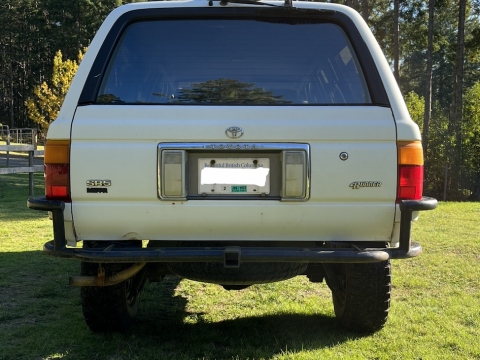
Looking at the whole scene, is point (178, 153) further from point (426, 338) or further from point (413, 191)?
point (426, 338)

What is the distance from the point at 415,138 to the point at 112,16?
6.37 ft

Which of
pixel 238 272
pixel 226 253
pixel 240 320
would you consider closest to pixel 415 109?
pixel 240 320

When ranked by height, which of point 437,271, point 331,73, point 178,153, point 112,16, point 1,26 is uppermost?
point 1,26

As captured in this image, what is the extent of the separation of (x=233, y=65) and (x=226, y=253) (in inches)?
44.0

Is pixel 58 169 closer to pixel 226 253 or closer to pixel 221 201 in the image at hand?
pixel 221 201

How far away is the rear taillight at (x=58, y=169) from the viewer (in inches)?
100.0

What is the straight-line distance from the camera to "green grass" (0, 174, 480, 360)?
122 inches

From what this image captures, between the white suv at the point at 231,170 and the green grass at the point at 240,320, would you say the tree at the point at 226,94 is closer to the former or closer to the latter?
the white suv at the point at 231,170

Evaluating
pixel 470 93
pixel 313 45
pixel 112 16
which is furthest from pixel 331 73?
pixel 470 93

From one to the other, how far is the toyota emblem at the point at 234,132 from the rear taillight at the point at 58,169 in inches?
34.2

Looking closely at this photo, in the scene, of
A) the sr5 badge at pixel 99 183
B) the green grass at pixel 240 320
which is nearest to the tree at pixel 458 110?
the green grass at pixel 240 320

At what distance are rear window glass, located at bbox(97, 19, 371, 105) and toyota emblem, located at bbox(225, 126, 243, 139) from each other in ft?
0.68

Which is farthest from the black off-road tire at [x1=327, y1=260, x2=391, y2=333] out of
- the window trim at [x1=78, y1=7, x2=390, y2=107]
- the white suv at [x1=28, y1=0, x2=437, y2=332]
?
the window trim at [x1=78, y1=7, x2=390, y2=107]

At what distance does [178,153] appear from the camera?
100 inches
